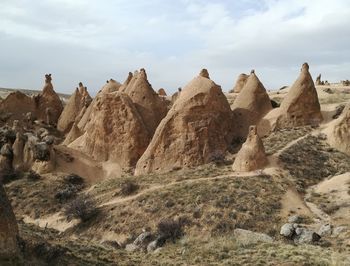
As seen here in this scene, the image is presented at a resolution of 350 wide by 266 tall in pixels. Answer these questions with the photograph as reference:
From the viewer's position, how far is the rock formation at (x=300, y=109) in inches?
1494

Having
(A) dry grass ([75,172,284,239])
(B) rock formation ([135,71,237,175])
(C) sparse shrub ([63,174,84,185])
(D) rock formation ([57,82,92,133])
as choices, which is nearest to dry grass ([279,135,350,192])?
(A) dry grass ([75,172,284,239])

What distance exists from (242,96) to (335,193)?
14852mm

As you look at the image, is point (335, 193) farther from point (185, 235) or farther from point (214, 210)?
point (185, 235)

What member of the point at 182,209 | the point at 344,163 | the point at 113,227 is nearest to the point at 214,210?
the point at 182,209

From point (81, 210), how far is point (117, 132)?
11.1m

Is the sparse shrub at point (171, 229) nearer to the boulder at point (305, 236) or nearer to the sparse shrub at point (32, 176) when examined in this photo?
the boulder at point (305, 236)

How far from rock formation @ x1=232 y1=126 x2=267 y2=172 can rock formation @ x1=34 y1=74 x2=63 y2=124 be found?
2804cm

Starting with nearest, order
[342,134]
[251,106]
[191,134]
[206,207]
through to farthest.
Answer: [206,207] < [342,134] < [191,134] < [251,106]

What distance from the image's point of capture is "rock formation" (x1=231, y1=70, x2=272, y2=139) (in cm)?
3912

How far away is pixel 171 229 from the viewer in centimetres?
2556

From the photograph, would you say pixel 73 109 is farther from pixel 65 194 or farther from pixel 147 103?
pixel 65 194

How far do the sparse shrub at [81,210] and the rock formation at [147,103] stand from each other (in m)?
11.4

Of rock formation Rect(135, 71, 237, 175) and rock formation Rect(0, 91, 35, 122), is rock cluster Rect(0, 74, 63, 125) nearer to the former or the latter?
rock formation Rect(0, 91, 35, 122)

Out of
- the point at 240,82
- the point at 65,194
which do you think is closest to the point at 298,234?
the point at 65,194
